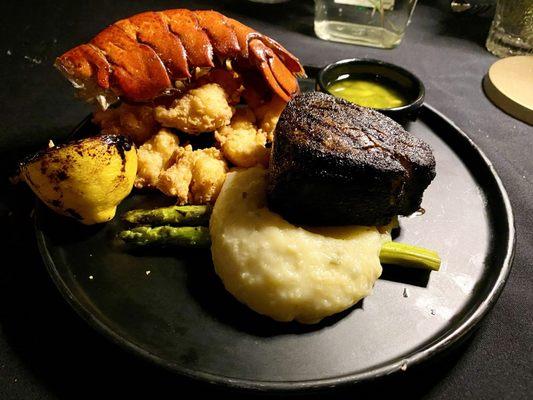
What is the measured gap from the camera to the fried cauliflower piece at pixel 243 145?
230 cm

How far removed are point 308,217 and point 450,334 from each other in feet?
2.20

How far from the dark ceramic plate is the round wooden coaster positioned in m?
1.39

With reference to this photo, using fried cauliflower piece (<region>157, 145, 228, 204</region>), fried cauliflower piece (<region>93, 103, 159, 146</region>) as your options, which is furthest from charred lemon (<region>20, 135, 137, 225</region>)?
fried cauliflower piece (<region>93, 103, 159, 146</region>)

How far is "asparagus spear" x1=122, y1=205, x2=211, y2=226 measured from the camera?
6.79 feet

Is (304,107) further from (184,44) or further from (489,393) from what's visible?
(489,393)

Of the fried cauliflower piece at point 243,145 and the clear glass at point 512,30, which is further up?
the clear glass at point 512,30

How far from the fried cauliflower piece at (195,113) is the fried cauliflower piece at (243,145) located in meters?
0.07

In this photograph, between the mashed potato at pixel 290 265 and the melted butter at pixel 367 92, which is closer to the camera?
the mashed potato at pixel 290 265

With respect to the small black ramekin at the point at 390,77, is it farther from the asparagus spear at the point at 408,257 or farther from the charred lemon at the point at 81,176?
the charred lemon at the point at 81,176

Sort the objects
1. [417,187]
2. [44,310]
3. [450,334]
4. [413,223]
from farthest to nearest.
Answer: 1. [413,223]
2. [417,187]
3. [44,310]
4. [450,334]

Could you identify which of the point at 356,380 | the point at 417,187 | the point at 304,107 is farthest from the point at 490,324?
the point at 304,107

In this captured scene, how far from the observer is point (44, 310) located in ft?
6.11

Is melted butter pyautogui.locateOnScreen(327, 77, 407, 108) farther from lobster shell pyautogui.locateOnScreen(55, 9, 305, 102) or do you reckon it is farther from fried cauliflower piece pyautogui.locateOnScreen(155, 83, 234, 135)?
fried cauliflower piece pyautogui.locateOnScreen(155, 83, 234, 135)

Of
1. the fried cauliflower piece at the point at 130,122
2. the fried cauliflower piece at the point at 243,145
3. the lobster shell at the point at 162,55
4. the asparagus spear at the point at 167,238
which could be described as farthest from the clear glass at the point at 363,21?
the asparagus spear at the point at 167,238
